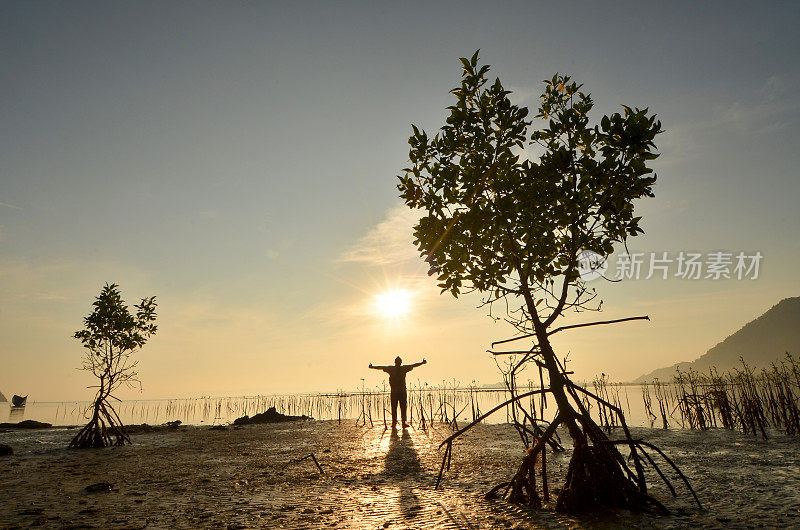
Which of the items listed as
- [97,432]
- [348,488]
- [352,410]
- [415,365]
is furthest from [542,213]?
[352,410]

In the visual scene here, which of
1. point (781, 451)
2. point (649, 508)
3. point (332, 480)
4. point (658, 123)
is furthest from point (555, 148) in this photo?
point (781, 451)

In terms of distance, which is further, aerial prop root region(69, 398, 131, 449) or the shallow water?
the shallow water

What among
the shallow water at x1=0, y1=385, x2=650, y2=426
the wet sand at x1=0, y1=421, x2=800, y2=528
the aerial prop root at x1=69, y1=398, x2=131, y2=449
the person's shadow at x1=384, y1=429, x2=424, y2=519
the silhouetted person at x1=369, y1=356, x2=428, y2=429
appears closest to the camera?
the wet sand at x1=0, y1=421, x2=800, y2=528

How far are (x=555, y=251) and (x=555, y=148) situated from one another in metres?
1.89

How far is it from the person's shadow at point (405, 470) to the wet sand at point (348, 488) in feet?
0.12

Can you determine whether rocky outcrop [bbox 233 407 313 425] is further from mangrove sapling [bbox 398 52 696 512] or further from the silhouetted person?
mangrove sapling [bbox 398 52 696 512]

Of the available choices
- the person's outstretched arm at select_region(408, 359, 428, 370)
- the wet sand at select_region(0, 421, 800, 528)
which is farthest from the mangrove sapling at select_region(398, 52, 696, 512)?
the person's outstretched arm at select_region(408, 359, 428, 370)

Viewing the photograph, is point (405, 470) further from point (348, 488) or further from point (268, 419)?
point (268, 419)

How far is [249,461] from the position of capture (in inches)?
524

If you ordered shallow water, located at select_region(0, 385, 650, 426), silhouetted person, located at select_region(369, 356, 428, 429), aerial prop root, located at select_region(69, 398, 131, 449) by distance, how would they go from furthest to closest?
shallow water, located at select_region(0, 385, 650, 426) < silhouetted person, located at select_region(369, 356, 428, 429) < aerial prop root, located at select_region(69, 398, 131, 449)

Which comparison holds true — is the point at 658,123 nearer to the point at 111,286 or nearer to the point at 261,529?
the point at 261,529

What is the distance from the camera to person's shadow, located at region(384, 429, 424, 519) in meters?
7.15

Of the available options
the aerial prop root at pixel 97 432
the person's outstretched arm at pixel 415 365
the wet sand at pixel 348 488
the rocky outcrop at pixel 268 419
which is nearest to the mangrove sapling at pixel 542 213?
the wet sand at pixel 348 488

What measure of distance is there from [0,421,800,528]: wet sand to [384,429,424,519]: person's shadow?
4cm
